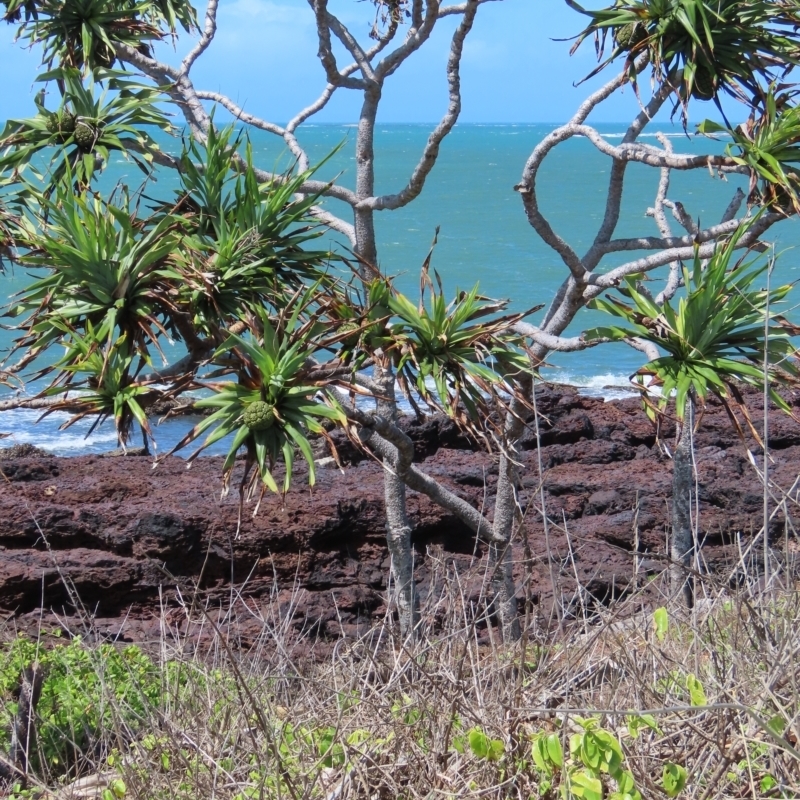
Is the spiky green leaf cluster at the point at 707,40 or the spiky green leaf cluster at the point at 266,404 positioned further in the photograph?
the spiky green leaf cluster at the point at 707,40

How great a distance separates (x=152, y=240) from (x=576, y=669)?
192cm

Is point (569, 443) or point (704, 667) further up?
point (704, 667)

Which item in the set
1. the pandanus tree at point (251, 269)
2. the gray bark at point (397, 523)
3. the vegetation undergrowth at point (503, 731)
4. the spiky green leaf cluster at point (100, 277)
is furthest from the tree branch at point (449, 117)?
the vegetation undergrowth at point (503, 731)

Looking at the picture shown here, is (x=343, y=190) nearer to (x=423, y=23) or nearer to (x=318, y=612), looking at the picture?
(x=423, y=23)

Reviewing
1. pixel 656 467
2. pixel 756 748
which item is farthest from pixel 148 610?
pixel 756 748

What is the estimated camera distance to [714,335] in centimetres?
391

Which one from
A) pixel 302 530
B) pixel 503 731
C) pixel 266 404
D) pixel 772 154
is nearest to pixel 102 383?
pixel 266 404

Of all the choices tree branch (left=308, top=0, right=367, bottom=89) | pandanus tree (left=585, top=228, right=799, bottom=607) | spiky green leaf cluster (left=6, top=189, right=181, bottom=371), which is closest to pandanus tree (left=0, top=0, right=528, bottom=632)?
spiky green leaf cluster (left=6, top=189, right=181, bottom=371)

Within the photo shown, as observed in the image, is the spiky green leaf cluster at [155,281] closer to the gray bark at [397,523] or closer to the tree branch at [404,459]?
the tree branch at [404,459]

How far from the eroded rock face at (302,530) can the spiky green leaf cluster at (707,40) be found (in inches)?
114

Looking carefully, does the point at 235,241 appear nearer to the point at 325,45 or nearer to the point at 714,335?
the point at 714,335

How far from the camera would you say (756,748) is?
7.82ft

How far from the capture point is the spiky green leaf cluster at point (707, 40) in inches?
178

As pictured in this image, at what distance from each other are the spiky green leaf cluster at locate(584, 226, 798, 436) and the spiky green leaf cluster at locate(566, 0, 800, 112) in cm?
108
